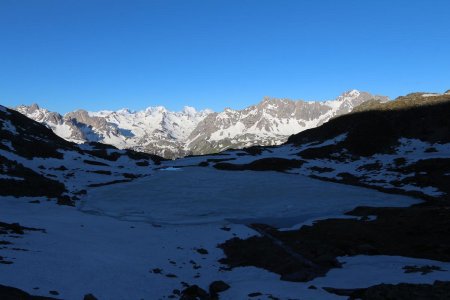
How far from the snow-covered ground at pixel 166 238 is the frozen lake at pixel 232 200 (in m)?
0.16

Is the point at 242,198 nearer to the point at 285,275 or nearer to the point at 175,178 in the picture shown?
the point at 175,178

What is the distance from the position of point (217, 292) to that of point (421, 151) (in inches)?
3370

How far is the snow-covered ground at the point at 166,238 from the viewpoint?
23.8 metres

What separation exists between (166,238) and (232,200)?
86.9ft

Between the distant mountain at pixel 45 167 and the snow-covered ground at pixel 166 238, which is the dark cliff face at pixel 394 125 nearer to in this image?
the snow-covered ground at pixel 166 238

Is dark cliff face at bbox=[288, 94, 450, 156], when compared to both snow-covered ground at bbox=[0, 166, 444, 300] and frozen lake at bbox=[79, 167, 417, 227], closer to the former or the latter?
frozen lake at bbox=[79, 167, 417, 227]

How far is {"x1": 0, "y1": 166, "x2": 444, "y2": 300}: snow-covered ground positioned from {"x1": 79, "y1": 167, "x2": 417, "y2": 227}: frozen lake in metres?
0.16

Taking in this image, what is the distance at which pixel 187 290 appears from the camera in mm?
24125

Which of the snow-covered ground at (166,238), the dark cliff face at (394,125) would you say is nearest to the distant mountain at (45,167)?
the snow-covered ground at (166,238)

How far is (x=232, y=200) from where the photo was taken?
65875 mm

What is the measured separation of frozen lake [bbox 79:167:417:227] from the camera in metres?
55.3

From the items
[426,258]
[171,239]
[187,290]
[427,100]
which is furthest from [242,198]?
[427,100]

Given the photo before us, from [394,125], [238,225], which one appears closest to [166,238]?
[238,225]

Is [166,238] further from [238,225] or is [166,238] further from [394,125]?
[394,125]
